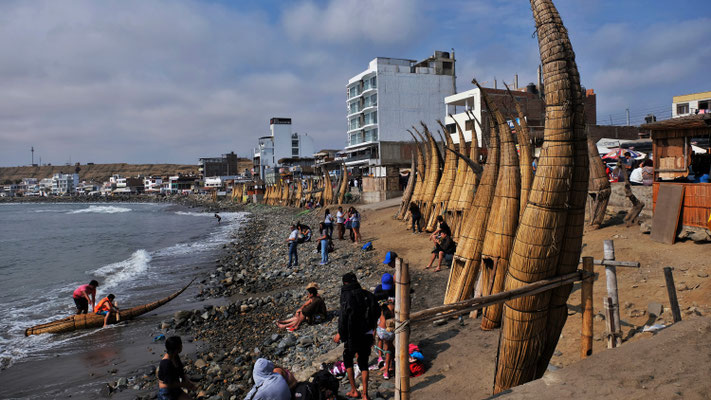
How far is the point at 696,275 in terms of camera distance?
6.94 m

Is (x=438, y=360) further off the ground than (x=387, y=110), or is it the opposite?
(x=387, y=110)

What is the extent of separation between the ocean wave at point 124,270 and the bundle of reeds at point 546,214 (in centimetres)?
1667

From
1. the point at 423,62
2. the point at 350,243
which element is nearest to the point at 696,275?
the point at 350,243

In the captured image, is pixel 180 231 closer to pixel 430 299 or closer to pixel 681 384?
pixel 430 299

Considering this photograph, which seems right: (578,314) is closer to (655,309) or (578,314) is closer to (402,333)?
(655,309)

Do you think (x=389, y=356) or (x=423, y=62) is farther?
(x=423, y=62)

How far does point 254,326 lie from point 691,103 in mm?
30936

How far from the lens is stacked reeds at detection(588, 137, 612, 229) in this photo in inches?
427

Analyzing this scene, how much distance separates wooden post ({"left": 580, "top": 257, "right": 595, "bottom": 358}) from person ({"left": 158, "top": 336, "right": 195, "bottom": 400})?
4609mm

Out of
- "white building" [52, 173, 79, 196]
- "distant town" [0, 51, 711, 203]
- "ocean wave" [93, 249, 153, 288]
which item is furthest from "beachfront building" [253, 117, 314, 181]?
"white building" [52, 173, 79, 196]

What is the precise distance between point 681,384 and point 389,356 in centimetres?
316

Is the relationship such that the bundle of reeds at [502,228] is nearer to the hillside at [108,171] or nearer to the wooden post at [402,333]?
the wooden post at [402,333]

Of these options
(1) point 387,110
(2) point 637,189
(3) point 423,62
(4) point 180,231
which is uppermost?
(3) point 423,62

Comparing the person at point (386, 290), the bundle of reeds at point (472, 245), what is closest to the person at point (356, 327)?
the person at point (386, 290)
